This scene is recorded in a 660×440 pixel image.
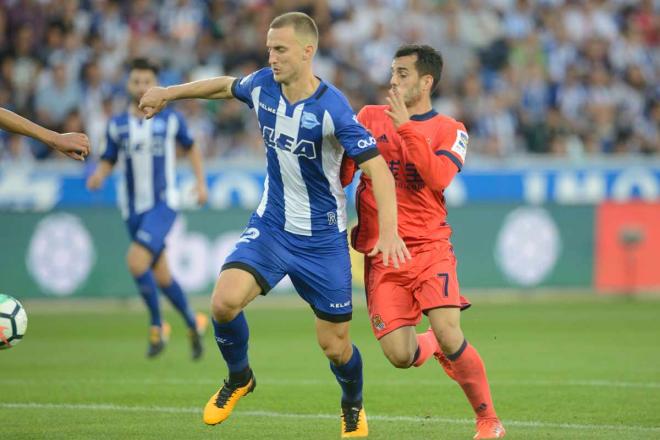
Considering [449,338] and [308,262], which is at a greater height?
[308,262]

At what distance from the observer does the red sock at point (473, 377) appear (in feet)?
24.1

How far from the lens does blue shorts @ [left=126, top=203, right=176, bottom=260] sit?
39.3 ft

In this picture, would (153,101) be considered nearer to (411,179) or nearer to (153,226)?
(411,179)

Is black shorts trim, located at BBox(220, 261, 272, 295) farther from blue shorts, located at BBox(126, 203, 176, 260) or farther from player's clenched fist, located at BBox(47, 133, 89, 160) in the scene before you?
blue shorts, located at BBox(126, 203, 176, 260)

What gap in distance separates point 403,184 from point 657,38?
59.9ft

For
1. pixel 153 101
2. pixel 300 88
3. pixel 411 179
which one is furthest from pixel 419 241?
pixel 153 101

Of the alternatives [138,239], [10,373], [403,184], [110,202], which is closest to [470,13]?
[110,202]

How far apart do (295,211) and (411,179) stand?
2.52 ft

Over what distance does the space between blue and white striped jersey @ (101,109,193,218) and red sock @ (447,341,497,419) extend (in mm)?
5558

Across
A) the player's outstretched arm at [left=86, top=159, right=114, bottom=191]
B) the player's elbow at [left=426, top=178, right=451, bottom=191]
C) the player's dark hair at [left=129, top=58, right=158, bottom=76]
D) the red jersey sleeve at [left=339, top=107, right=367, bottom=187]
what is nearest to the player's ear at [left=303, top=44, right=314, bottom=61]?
the red jersey sleeve at [left=339, top=107, right=367, bottom=187]

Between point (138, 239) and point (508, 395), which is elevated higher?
point (138, 239)

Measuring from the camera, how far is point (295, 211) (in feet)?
24.7

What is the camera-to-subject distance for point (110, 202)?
62.9ft

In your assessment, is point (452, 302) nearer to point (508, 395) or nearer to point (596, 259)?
point (508, 395)
